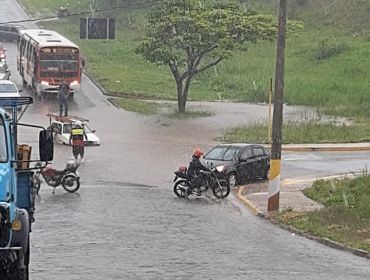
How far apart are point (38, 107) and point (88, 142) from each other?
36.0 feet

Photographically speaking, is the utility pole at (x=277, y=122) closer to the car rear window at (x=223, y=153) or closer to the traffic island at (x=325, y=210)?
the traffic island at (x=325, y=210)

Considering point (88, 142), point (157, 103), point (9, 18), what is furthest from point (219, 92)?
point (9, 18)

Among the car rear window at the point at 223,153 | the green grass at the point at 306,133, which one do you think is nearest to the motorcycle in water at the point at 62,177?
the car rear window at the point at 223,153

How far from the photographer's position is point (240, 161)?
104ft

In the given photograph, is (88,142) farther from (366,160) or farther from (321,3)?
(321,3)

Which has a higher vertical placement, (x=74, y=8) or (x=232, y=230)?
(x=74, y=8)

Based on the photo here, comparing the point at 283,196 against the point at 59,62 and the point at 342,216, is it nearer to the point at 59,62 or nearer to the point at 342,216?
the point at 342,216

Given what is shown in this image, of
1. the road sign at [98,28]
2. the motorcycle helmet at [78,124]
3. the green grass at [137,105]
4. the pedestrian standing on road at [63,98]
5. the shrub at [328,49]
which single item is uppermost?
the road sign at [98,28]

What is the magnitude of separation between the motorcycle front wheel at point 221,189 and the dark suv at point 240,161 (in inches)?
82.2

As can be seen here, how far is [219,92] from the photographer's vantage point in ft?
186

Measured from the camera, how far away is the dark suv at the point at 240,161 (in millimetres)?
31438

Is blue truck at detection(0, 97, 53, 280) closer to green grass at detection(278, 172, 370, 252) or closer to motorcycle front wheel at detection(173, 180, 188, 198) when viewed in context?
green grass at detection(278, 172, 370, 252)

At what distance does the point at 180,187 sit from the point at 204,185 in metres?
0.72

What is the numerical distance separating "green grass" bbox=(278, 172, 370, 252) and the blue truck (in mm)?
7895
